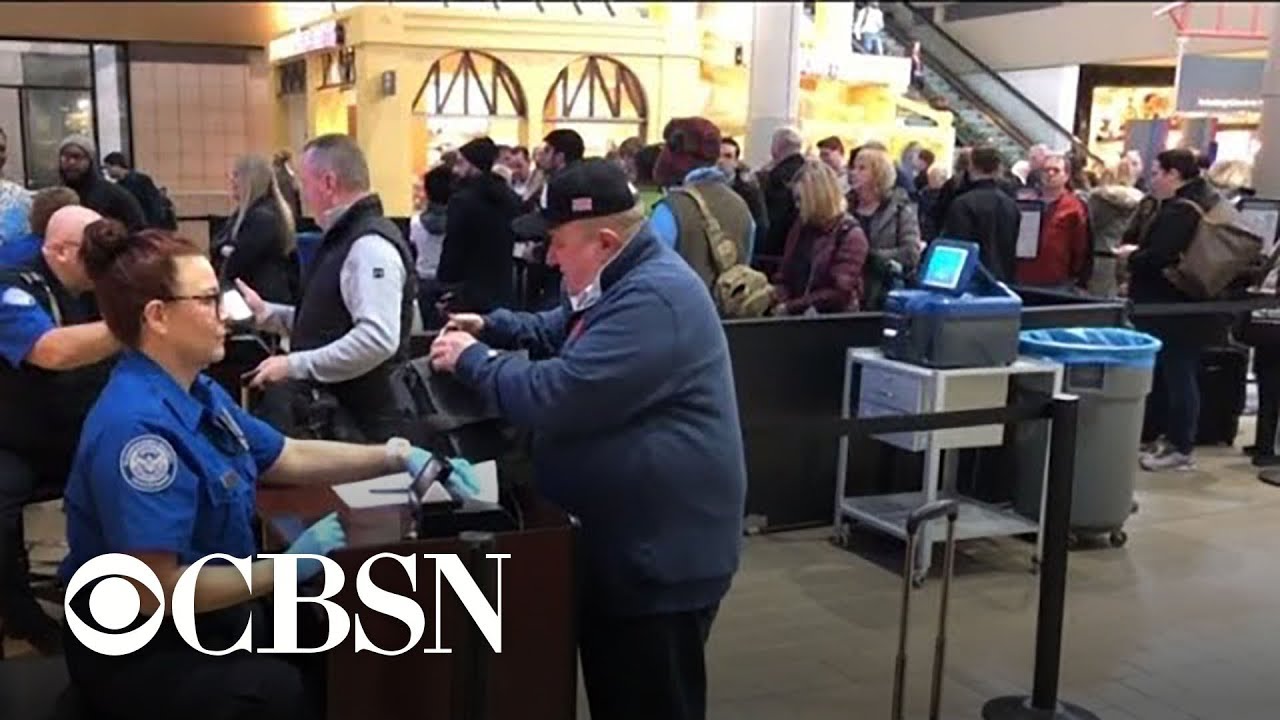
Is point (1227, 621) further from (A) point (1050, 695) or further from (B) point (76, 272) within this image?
(B) point (76, 272)

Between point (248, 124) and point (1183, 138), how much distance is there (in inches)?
421

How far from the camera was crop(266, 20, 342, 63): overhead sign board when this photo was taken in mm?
969

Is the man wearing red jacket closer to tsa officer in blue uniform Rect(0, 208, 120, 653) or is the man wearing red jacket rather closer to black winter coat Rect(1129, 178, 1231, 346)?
black winter coat Rect(1129, 178, 1231, 346)

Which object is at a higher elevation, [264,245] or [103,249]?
[103,249]

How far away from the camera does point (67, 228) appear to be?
358cm

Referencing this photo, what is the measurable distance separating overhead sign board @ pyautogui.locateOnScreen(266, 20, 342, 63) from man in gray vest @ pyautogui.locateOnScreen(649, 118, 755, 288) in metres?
3.92

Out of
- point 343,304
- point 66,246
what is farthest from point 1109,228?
point 66,246

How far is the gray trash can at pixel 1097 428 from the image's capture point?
Answer: 16.4 ft

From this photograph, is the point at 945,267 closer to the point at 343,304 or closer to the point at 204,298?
the point at 343,304

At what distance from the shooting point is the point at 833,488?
5461 mm

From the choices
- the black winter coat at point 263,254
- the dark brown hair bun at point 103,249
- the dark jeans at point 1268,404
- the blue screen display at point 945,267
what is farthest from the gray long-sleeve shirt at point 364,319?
the dark jeans at point 1268,404

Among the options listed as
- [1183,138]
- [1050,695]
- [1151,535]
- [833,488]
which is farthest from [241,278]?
[1183,138]

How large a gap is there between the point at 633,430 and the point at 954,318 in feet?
8.22

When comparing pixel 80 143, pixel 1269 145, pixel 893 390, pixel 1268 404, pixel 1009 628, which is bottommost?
pixel 1009 628
